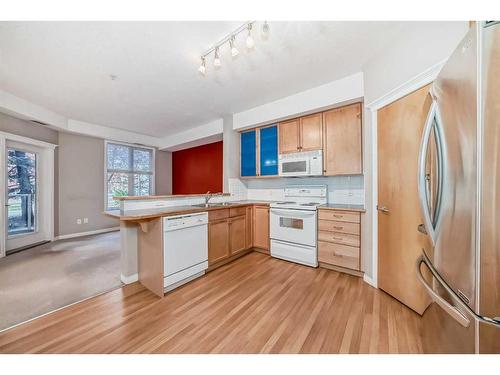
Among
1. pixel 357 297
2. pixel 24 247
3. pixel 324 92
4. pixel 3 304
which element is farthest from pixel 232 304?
pixel 24 247

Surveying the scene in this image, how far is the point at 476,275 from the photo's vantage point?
72 cm

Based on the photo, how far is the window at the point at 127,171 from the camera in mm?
5059

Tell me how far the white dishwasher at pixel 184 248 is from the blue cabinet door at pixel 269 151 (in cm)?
149

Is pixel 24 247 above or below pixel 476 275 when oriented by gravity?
below

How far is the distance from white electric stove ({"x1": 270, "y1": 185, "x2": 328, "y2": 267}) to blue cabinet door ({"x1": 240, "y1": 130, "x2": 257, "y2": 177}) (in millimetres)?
1008

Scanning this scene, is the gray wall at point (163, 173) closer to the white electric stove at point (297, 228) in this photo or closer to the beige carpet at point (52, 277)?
the beige carpet at point (52, 277)

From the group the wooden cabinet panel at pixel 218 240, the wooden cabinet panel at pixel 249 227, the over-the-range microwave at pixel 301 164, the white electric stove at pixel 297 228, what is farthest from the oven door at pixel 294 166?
the wooden cabinet panel at pixel 218 240

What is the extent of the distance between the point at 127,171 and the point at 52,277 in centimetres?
353

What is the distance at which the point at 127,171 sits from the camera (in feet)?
17.8

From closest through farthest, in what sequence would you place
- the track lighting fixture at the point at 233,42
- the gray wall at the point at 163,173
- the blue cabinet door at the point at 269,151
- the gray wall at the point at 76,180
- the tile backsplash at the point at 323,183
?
1. the track lighting fixture at the point at 233,42
2. the tile backsplash at the point at 323,183
3. the blue cabinet door at the point at 269,151
4. the gray wall at the point at 76,180
5. the gray wall at the point at 163,173

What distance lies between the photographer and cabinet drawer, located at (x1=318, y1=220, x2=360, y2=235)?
2.39m

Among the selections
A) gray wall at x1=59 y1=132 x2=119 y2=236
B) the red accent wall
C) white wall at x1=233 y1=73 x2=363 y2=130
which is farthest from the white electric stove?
gray wall at x1=59 y1=132 x2=119 y2=236
